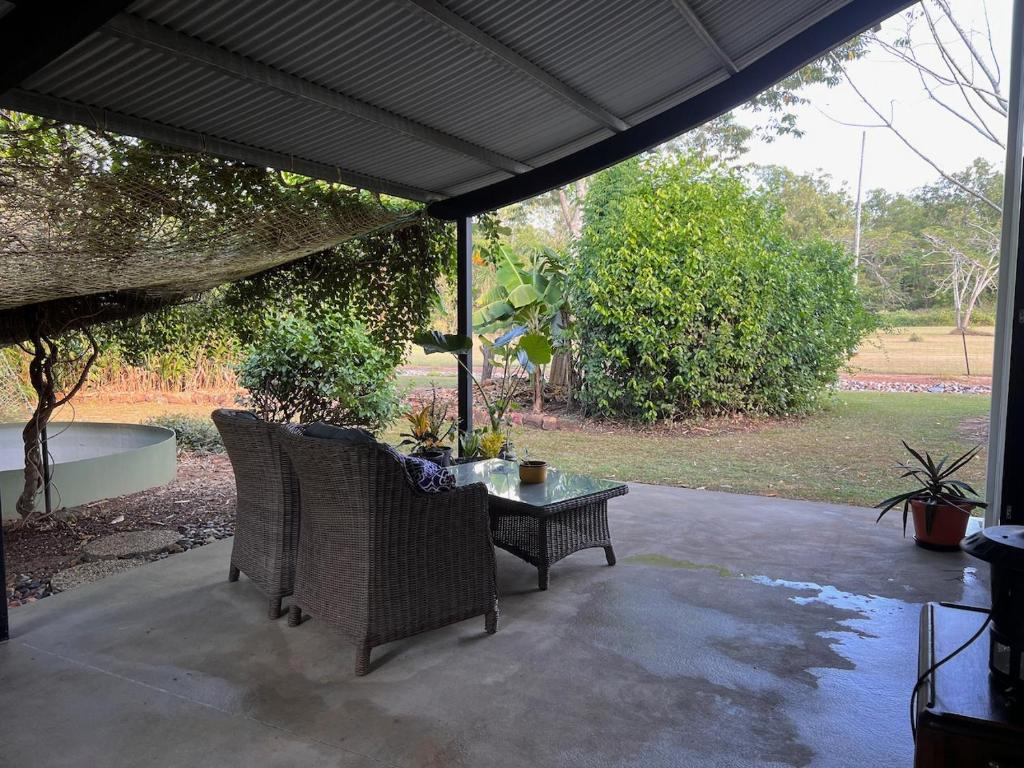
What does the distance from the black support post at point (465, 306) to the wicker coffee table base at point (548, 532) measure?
192 cm

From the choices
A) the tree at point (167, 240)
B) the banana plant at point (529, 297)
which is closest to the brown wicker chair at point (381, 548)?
the tree at point (167, 240)

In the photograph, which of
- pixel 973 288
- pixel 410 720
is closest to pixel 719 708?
pixel 410 720

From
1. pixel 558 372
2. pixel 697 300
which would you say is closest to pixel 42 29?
pixel 697 300

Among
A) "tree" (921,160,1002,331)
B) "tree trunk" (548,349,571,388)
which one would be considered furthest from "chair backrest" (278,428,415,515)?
"tree" (921,160,1002,331)

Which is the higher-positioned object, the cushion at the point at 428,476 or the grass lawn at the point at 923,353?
the grass lawn at the point at 923,353

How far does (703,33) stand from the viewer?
3506 millimetres

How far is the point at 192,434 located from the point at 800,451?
677 cm

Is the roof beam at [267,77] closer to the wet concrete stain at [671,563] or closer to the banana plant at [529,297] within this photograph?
the wet concrete stain at [671,563]

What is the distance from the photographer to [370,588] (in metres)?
2.57

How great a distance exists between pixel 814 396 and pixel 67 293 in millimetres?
8040

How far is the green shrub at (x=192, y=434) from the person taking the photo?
754 centimetres

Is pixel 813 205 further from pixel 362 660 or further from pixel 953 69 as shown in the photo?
pixel 362 660

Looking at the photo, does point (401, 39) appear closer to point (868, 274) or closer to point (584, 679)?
point (584, 679)

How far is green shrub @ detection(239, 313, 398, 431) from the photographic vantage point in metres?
6.61
